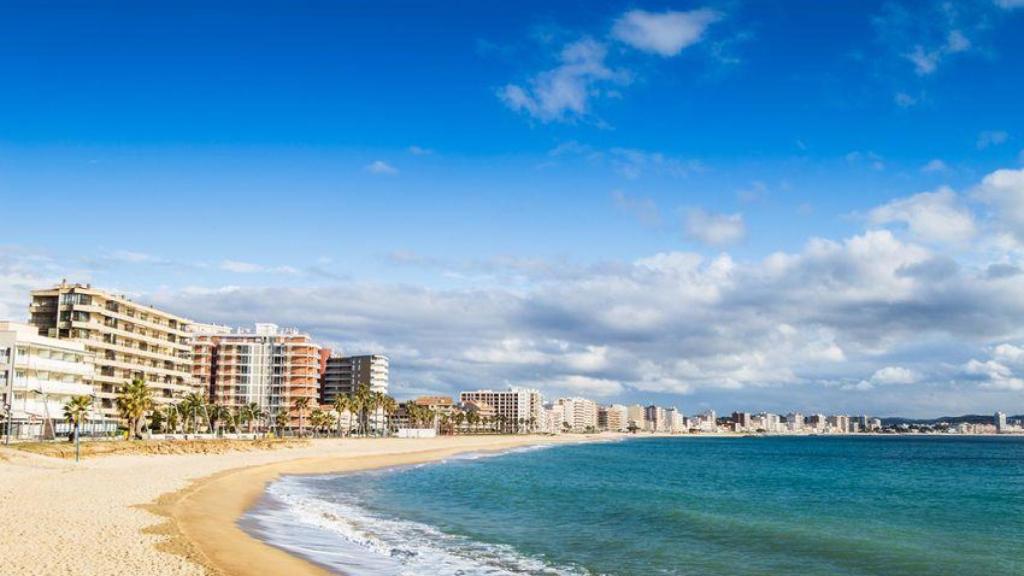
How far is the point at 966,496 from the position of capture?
6600 cm


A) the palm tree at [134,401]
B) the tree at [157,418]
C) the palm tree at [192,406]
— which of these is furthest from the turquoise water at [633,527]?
the tree at [157,418]

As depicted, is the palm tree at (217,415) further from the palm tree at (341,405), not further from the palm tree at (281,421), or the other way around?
the palm tree at (341,405)

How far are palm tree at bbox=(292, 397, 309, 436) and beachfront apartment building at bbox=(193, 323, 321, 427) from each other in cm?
162

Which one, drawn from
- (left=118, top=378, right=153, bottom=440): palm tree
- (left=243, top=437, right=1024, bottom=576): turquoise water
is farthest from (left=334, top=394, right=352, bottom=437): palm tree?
(left=243, top=437, right=1024, bottom=576): turquoise water

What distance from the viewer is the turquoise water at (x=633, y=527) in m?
30.1

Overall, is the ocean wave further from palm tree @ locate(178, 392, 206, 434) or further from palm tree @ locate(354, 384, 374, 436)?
palm tree @ locate(354, 384, 374, 436)

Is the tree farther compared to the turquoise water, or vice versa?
the tree

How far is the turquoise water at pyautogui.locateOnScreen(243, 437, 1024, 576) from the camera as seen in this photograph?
30.1 m

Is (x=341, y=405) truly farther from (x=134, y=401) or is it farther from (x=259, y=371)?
(x=134, y=401)

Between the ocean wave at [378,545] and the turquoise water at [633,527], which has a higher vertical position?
the ocean wave at [378,545]

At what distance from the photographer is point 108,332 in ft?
378

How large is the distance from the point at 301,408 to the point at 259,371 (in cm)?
1985

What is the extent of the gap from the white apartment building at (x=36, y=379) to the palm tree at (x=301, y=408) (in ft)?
250

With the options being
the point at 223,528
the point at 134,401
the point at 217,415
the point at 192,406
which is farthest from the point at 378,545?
the point at 217,415
